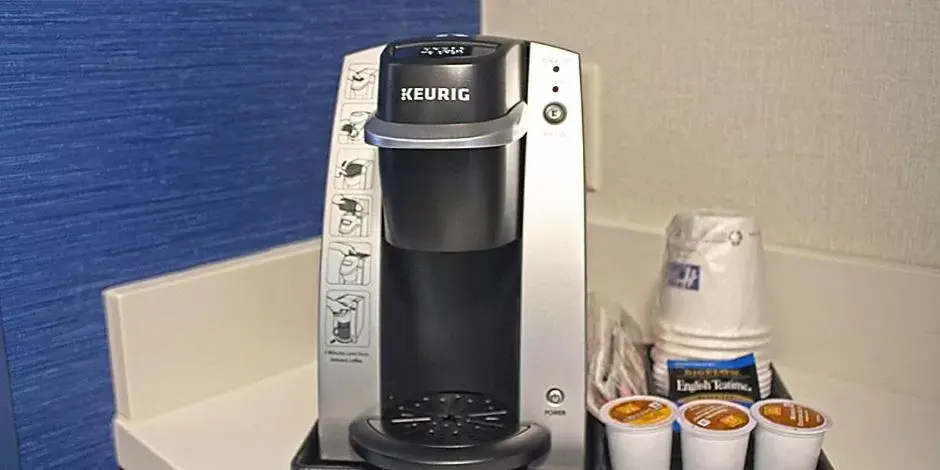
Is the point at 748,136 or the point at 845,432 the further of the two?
the point at 748,136

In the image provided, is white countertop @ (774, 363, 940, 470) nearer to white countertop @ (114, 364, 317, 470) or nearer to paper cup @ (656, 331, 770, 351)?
paper cup @ (656, 331, 770, 351)

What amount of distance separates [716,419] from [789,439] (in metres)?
0.06

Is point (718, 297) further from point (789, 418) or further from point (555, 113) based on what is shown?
point (555, 113)

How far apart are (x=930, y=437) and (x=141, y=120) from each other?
764mm

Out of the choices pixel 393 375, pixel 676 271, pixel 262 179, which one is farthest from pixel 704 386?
pixel 262 179

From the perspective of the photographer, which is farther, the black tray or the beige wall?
the beige wall

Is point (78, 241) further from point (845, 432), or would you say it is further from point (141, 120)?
point (845, 432)

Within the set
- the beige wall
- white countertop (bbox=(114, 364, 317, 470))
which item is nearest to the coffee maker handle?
white countertop (bbox=(114, 364, 317, 470))

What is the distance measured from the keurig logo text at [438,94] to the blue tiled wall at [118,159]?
0.36 metres

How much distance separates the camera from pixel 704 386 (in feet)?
2.72

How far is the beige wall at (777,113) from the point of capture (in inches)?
34.9

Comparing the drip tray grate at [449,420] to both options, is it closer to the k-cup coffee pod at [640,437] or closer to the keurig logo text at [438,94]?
the k-cup coffee pod at [640,437]

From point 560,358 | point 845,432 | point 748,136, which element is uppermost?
point 748,136

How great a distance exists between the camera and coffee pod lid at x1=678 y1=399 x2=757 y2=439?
0.70 meters
